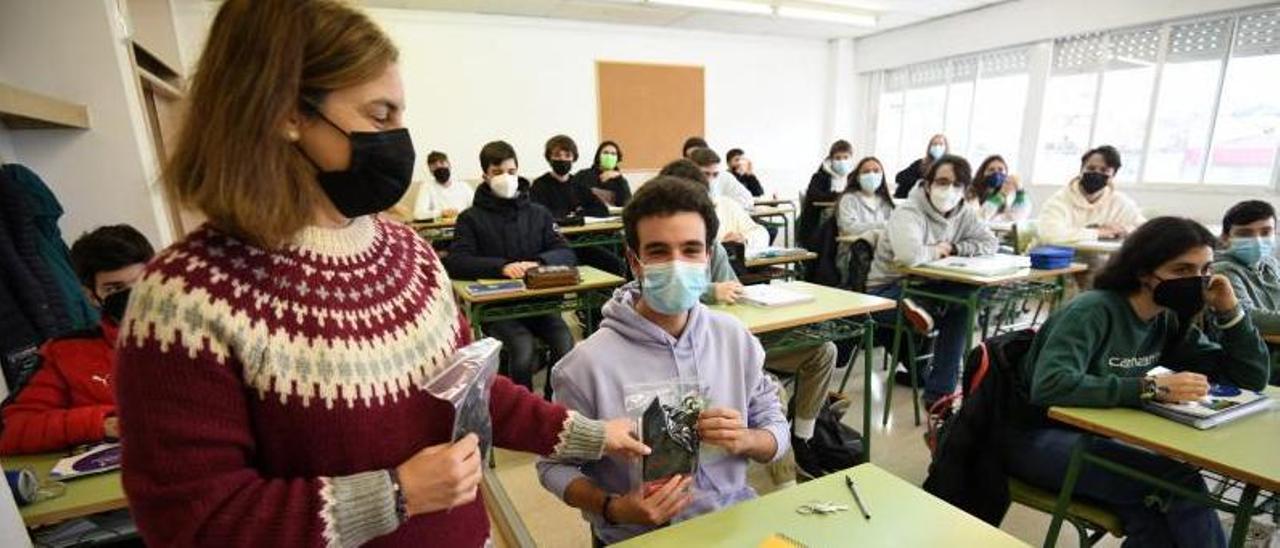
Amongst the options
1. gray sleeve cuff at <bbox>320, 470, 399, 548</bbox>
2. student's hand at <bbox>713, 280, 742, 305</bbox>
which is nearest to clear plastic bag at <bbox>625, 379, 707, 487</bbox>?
gray sleeve cuff at <bbox>320, 470, 399, 548</bbox>

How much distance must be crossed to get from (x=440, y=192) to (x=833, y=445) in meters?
5.30

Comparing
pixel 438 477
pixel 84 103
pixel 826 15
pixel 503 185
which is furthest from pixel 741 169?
pixel 438 477

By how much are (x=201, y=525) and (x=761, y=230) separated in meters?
4.32

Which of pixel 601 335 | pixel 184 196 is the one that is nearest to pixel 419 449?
pixel 184 196

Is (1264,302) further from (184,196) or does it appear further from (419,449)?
(184,196)

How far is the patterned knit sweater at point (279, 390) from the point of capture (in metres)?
0.59

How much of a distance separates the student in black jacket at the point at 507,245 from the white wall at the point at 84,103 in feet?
5.18

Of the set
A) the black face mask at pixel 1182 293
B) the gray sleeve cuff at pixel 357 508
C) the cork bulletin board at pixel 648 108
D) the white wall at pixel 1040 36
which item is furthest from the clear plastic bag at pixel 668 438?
Result: the cork bulletin board at pixel 648 108

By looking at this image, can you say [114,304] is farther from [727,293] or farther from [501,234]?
[727,293]

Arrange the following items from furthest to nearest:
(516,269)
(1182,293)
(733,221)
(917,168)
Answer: (917,168), (733,221), (516,269), (1182,293)

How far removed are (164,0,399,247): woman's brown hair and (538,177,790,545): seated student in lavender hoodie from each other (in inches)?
31.6

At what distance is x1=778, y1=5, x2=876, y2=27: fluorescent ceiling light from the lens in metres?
7.15

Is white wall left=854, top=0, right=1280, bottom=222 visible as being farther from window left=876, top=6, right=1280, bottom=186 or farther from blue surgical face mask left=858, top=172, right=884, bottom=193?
blue surgical face mask left=858, top=172, right=884, bottom=193

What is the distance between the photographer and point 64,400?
5.14 feet
